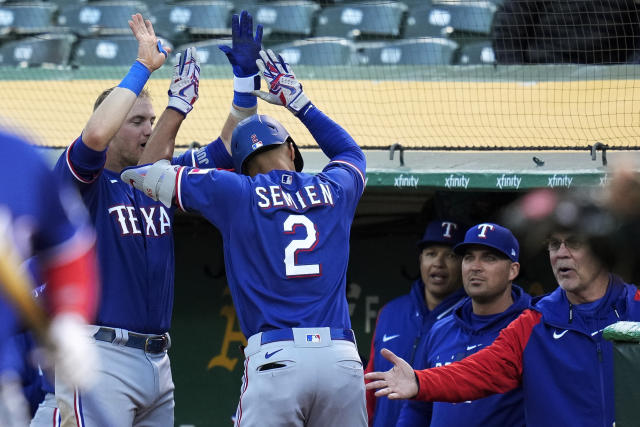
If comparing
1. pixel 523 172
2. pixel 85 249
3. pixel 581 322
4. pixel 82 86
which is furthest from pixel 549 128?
pixel 85 249

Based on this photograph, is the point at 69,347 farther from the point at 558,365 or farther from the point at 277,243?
the point at 558,365

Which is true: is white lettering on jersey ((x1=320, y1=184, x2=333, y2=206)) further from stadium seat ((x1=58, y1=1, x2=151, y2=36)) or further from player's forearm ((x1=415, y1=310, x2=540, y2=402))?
stadium seat ((x1=58, y1=1, x2=151, y2=36))

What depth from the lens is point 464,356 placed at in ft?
13.4

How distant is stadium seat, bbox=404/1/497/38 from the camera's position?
817 cm

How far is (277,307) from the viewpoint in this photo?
3.07 metres

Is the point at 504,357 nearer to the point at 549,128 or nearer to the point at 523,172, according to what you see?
the point at 523,172

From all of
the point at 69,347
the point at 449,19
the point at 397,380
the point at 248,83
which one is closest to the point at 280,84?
the point at 248,83

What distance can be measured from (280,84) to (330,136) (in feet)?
0.84

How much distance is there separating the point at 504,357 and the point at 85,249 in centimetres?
213

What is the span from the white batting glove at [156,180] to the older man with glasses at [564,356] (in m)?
1.08

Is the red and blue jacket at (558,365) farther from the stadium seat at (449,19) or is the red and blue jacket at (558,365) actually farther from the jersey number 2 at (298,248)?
the stadium seat at (449,19)

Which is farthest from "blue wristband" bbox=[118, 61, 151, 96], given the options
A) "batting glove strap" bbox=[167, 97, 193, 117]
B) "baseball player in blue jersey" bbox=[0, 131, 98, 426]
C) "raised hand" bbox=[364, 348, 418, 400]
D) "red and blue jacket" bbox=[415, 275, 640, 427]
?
"red and blue jacket" bbox=[415, 275, 640, 427]

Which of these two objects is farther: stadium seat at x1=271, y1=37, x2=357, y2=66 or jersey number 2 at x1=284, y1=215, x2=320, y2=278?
stadium seat at x1=271, y1=37, x2=357, y2=66

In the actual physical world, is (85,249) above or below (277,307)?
above
